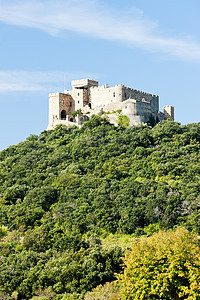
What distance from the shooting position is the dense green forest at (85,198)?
43.6 metres

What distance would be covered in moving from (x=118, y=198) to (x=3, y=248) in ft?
42.2

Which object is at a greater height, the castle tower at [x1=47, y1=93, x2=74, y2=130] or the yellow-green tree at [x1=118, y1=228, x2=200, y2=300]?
the castle tower at [x1=47, y1=93, x2=74, y2=130]

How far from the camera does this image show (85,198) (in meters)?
60.0

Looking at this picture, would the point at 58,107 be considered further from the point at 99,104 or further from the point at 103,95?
the point at 103,95

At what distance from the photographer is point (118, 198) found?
57.8m

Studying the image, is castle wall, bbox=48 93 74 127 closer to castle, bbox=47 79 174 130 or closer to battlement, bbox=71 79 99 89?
castle, bbox=47 79 174 130

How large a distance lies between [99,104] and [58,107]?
5669mm

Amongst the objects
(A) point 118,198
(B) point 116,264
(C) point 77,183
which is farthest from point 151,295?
(C) point 77,183

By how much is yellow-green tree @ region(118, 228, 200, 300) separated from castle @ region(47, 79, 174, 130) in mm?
44257

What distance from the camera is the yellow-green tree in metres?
31.5

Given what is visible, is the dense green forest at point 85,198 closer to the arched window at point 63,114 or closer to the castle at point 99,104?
the castle at point 99,104

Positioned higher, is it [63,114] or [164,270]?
[63,114]

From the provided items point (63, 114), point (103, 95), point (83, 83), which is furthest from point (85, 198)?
point (83, 83)

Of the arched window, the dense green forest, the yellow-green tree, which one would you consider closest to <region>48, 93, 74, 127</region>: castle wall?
the arched window
